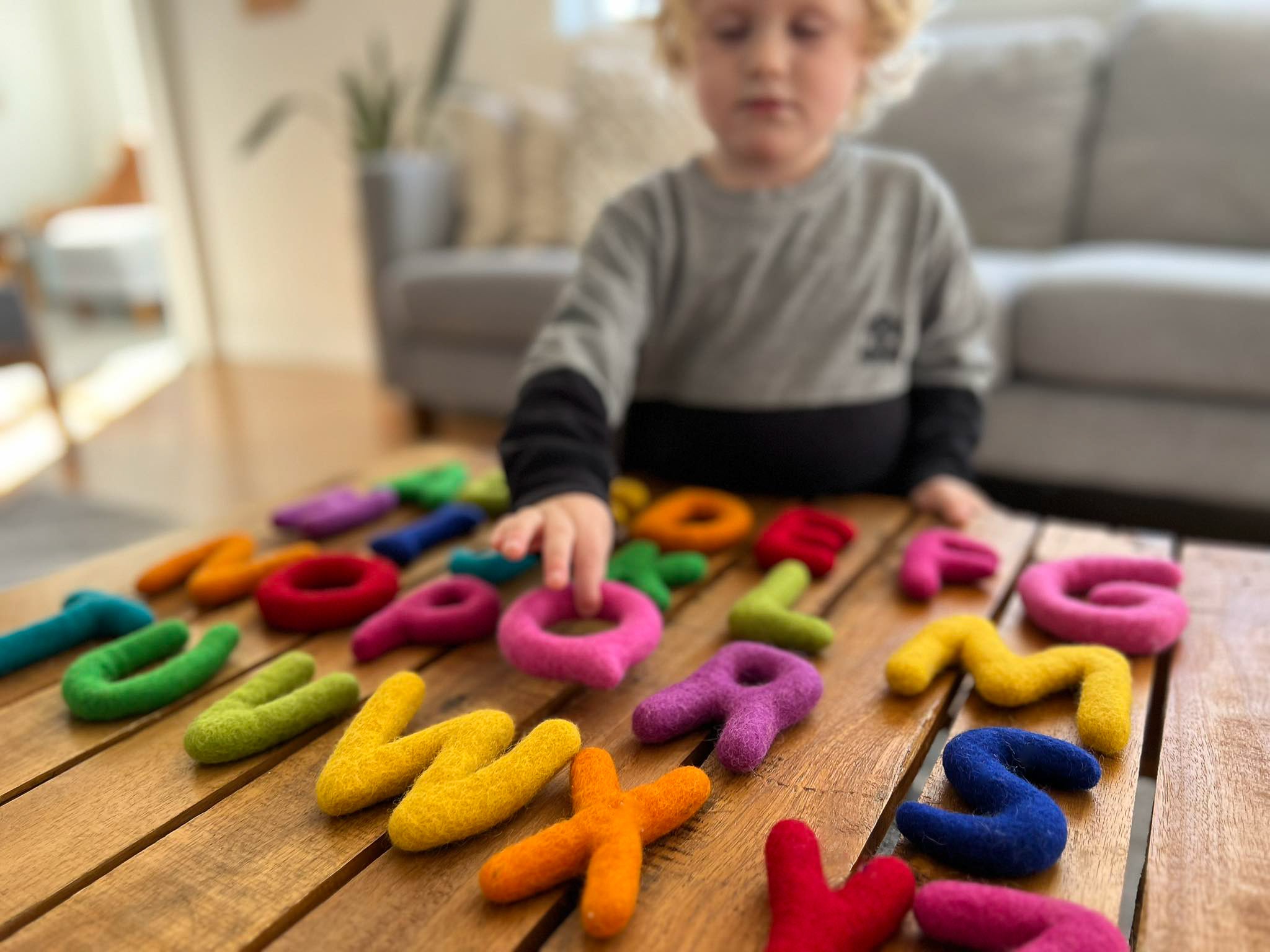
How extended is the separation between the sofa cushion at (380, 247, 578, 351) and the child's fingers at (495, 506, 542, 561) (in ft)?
4.36

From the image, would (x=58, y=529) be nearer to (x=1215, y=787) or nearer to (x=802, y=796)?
(x=802, y=796)

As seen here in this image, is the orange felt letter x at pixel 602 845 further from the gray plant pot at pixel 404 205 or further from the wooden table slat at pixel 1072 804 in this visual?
the gray plant pot at pixel 404 205

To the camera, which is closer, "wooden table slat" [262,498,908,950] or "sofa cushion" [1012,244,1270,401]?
"wooden table slat" [262,498,908,950]

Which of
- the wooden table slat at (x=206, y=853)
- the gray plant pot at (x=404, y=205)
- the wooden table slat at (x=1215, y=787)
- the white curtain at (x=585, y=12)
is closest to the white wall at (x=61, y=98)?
the gray plant pot at (x=404, y=205)

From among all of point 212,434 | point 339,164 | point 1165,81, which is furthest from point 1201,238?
point 339,164

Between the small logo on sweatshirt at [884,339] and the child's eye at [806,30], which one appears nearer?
the child's eye at [806,30]

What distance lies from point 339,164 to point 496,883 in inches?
135

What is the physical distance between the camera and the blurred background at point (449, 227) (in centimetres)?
158

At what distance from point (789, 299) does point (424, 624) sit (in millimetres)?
534

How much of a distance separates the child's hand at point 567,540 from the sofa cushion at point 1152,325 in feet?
3.71

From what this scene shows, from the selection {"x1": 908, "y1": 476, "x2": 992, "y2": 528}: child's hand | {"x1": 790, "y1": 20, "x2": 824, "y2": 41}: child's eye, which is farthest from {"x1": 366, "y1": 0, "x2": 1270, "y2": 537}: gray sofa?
{"x1": 790, "y1": 20, "x2": 824, "y2": 41}: child's eye

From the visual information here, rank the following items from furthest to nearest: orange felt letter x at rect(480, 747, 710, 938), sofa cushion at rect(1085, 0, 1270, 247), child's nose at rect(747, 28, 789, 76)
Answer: sofa cushion at rect(1085, 0, 1270, 247) < child's nose at rect(747, 28, 789, 76) < orange felt letter x at rect(480, 747, 710, 938)

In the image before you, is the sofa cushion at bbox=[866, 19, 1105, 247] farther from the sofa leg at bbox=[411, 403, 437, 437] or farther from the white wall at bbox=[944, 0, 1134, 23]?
the sofa leg at bbox=[411, 403, 437, 437]

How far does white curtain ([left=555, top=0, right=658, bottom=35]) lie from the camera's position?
2852 millimetres
